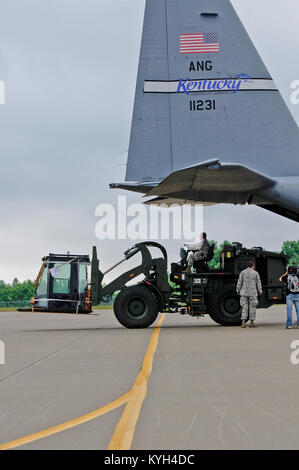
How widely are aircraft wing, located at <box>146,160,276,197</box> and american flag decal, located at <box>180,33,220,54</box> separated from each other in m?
5.19

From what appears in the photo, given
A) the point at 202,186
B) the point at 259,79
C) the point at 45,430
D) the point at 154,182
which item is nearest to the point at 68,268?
the point at 154,182

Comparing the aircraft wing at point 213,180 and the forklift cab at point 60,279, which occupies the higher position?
the aircraft wing at point 213,180

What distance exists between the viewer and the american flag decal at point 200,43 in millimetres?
22875

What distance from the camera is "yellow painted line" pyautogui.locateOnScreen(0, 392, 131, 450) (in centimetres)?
475

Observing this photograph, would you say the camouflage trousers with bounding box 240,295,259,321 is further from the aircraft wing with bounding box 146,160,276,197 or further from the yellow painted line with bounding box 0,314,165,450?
the yellow painted line with bounding box 0,314,165,450

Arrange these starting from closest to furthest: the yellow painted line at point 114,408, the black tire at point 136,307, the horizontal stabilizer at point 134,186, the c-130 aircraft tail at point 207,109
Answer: the yellow painted line at point 114,408 → the black tire at point 136,307 → the horizontal stabilizer at point 134,186 → the c-130 aircraft tail at point 207,109

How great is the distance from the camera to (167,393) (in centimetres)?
699

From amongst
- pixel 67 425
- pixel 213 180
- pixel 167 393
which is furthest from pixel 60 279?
pixel 67 425

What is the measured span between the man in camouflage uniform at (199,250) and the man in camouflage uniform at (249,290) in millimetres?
1569

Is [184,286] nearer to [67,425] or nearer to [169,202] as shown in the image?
[169,202]

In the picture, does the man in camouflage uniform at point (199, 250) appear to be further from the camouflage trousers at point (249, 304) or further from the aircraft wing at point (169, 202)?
the aircraft wing at point (169, 202)

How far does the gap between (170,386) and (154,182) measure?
1458 centimetres

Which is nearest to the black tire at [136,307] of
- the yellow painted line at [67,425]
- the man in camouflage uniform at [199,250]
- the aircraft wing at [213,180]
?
the man in camouflage uniform at [199,250]

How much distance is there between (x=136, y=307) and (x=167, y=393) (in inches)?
450
